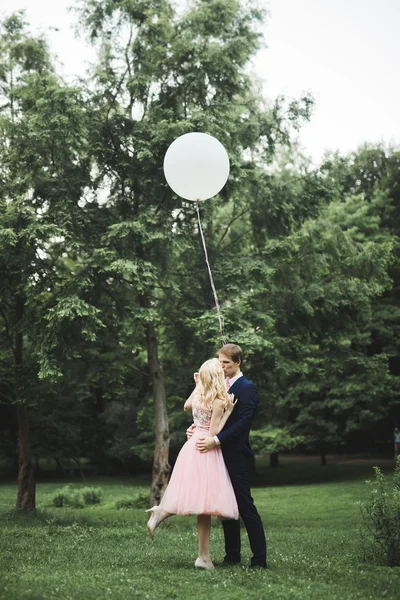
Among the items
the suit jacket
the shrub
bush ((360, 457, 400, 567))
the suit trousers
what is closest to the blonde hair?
the suit jacket

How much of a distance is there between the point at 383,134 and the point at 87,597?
2859 cm

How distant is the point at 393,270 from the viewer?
25.8 meters

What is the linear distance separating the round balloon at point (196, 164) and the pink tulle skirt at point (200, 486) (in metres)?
3.80

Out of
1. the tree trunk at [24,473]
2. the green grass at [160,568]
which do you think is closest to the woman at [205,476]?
the green grass at [160,568]

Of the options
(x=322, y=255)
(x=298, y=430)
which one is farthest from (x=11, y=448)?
(x=322, y=255)

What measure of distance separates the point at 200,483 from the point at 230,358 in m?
1.26

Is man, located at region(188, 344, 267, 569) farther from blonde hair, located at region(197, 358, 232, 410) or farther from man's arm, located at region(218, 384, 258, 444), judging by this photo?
blonde hair, located at region(197, 358, 232, 410)

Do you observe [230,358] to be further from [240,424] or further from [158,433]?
[158,433]

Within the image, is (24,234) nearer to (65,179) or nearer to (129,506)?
(65,179)

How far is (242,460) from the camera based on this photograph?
246 inches

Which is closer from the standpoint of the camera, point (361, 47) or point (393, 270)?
point (361, 47)

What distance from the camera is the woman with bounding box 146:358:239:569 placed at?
19.4ft

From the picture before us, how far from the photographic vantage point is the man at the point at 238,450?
20.0ft

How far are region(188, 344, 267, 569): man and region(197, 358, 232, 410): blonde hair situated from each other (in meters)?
0.19
